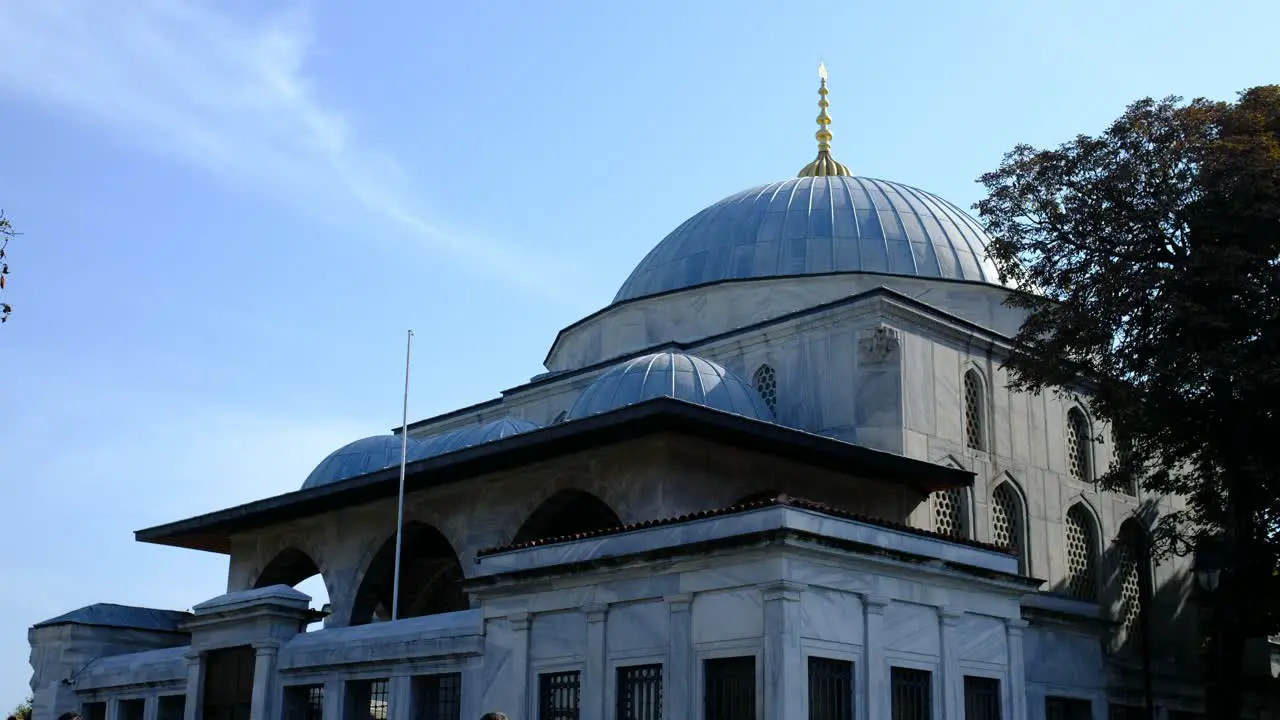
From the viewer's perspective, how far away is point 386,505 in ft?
74.9

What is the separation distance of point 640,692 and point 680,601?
1045 mm

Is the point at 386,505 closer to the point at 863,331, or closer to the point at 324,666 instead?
the point at 324,666

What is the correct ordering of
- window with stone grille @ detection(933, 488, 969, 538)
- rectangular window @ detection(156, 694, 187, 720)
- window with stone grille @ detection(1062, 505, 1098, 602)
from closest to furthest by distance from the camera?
rectangular window @ detection(156, 694, 187, 720) → window with stone grille @ detection(933, 488, 969, 538) → window with stone grille @ detection(1062, 505, 1098, 602)

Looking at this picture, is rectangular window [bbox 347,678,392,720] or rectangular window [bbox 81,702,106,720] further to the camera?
rectangular window [bbox 81,702,106,720]

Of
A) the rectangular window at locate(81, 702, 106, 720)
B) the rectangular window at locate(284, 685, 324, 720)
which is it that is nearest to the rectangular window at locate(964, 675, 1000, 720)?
the rectangular window at locate(284, 685, 324, 720)

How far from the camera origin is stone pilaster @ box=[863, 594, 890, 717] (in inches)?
546

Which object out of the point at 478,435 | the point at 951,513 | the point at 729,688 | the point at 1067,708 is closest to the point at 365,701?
the point at 478,435

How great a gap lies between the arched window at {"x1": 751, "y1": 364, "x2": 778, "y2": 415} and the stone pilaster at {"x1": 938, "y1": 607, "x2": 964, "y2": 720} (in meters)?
7.47

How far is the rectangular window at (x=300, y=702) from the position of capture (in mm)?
18594

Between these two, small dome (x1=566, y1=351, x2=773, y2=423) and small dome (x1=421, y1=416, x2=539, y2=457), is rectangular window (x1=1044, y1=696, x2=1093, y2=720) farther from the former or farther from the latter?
small dome (x1=421, y1=416, x2=539, y2=457)

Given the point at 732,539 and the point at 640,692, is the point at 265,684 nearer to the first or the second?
the point at 640,692

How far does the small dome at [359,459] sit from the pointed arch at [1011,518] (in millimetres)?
9347

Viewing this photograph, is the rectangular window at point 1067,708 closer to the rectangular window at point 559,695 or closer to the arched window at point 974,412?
the arched window at point 974,412

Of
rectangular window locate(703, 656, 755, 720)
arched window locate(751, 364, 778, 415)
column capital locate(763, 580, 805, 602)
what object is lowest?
rectangular window locate(703, 656, 755, 720)
